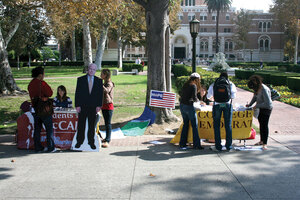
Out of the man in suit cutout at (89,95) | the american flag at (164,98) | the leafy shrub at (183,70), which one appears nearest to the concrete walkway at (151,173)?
the man in suit cutout at (89,95)

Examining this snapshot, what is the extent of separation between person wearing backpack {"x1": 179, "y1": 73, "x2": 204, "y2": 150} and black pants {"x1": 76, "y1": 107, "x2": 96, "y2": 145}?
76.2 inches

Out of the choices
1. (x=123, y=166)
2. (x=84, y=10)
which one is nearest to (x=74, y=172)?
(x=123, y=166)

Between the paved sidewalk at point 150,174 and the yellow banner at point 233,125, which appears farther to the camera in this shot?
the yellow banner at point 233,125

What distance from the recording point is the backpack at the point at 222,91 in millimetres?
6637

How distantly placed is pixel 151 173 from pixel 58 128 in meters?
2.77

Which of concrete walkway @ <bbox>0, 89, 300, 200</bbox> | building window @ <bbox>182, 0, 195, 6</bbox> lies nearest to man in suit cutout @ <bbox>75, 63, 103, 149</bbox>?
concrete walkway @ <bbox>0, 89, 300, 200</bbox>

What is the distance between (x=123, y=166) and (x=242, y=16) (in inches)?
2986

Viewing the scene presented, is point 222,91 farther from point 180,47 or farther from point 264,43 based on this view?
point 180,47

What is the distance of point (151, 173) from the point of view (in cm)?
543

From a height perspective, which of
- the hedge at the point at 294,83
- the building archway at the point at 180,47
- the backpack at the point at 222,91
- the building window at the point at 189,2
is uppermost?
the building window at the point at 189,2

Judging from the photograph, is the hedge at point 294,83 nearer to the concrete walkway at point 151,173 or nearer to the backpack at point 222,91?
the concrete walkway at point 151,173

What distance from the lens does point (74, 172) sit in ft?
18.2

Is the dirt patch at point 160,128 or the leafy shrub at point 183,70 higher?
the leafy shrub at point 183,70

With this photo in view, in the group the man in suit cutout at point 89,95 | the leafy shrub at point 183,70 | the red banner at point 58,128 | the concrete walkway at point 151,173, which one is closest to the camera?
the concrete walkway at point 151,173
